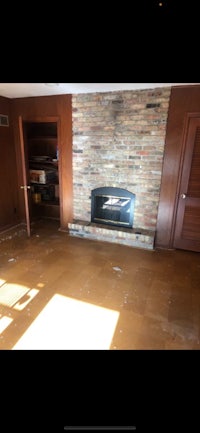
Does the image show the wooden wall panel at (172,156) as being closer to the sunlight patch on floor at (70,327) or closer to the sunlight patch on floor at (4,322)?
the sunlight patch on floor at (70,327)

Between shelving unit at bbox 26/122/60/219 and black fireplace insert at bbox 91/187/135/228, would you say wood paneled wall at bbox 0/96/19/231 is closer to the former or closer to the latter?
shelving unit at bbox 26/122/60/219

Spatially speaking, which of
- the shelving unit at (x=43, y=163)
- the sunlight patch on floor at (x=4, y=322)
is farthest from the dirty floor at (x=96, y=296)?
the shelving unit at (x=43, y=163)

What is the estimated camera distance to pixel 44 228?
165 inches

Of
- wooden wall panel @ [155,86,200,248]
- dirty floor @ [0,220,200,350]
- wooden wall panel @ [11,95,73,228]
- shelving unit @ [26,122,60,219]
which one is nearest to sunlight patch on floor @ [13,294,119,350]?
dirty floor @ [0,220,200,350]

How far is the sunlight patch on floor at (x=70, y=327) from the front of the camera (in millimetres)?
1743

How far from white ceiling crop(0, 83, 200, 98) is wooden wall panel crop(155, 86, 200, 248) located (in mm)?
172

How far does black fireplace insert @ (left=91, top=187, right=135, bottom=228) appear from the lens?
3.54m

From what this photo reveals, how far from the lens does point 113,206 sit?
12.1ft

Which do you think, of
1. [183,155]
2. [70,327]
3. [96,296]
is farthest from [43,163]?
[70,327]

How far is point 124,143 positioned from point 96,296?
2.18 meters
